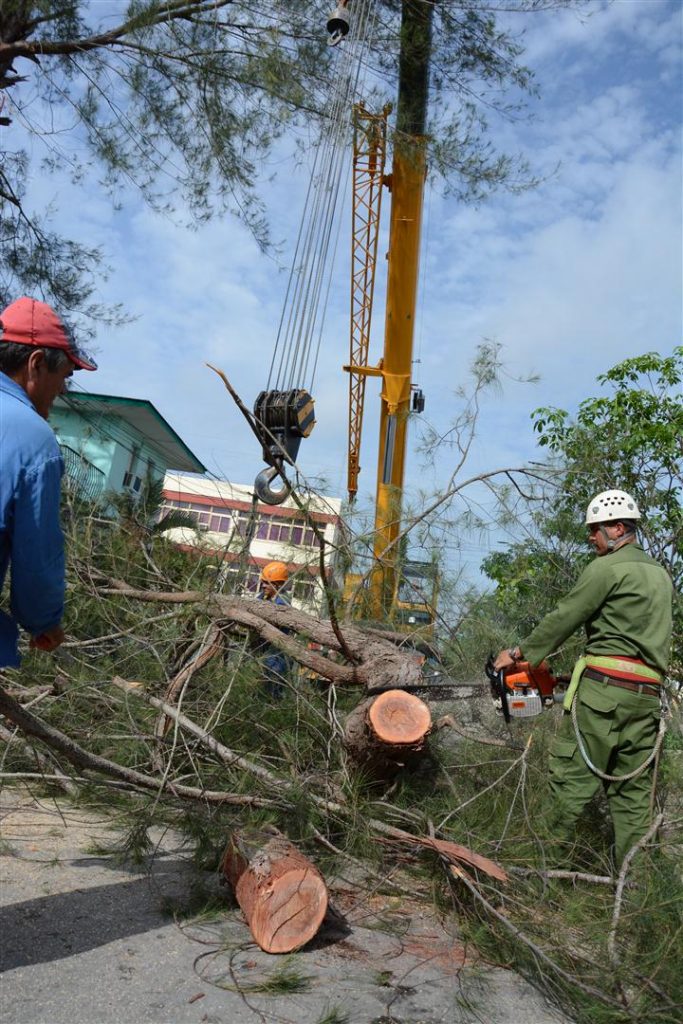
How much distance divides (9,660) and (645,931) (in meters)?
2.06

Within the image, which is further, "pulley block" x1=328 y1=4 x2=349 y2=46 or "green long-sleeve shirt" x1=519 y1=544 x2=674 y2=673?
"pulley block" x1=328 y1=4 x2=349 y2=46

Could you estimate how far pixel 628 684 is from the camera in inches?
131

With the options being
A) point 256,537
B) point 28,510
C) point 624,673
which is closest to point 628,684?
point 624,673

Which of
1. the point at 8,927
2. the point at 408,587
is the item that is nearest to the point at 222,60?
the point at 408,587

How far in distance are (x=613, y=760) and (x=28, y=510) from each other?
8.45 ft

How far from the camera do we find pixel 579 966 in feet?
7.93

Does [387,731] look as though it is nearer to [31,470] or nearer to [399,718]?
[399,718]

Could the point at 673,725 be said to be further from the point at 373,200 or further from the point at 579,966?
the point at 373,200

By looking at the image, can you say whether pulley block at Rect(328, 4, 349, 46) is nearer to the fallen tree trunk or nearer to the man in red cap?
the fallen tree trunk

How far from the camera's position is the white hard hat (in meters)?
3.62

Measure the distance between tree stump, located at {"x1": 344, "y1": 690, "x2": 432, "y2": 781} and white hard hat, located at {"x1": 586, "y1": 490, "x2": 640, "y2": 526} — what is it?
3.85 ft

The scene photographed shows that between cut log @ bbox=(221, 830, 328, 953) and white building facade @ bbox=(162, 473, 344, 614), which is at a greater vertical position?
white building facade @ bbox=(162, 473, 344, 614)

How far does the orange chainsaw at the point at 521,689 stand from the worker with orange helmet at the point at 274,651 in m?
0.94

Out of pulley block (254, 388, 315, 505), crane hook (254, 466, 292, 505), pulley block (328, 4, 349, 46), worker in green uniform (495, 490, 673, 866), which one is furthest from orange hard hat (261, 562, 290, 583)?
pulley block (328, 4, 349, 46)
